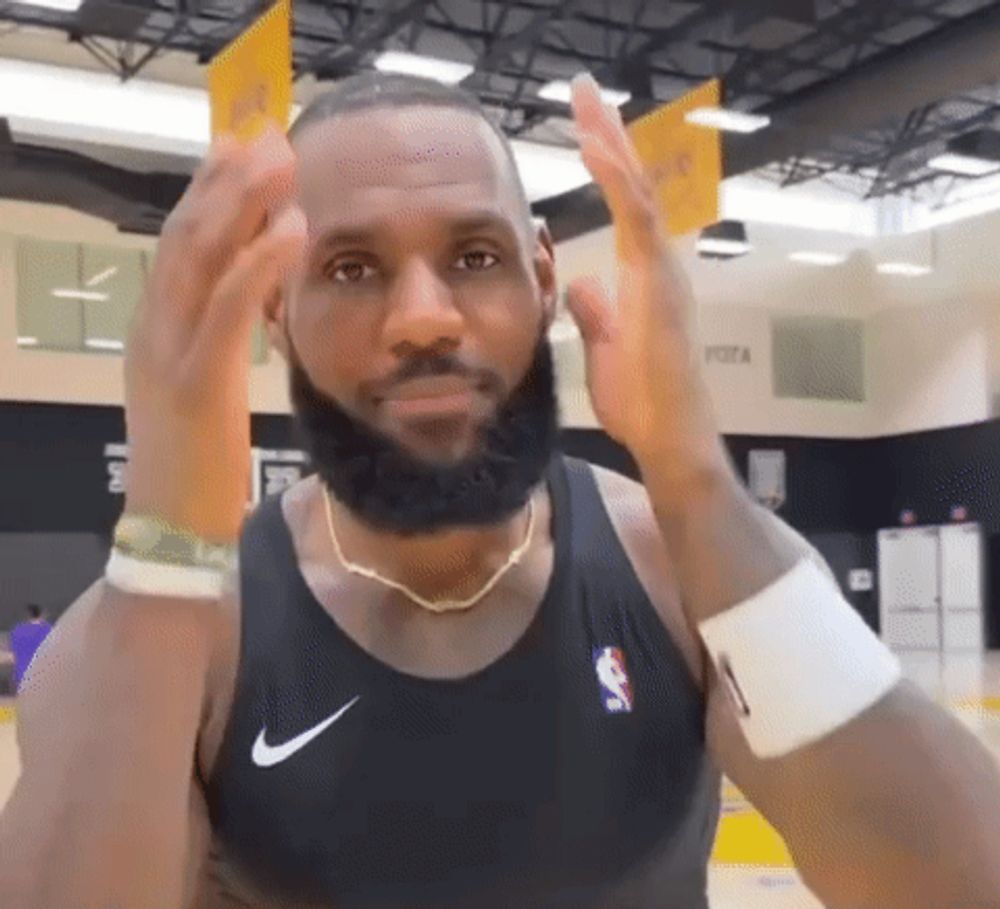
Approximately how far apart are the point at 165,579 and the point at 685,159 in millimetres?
7563

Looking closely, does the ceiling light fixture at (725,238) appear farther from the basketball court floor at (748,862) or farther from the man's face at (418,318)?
the man's face at (418,318)

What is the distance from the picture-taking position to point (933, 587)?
1836 cm

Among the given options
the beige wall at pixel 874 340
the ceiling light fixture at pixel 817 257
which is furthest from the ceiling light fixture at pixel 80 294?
the ceiling light fixture at pixel 817 257

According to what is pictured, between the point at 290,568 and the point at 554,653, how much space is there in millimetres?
305

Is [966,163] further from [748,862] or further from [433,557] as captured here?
[433,557]

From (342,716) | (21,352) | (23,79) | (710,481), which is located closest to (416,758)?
(342,716)

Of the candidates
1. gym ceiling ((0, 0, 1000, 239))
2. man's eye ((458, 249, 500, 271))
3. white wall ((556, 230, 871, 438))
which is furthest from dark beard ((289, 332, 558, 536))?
white wall ((556, 230, 871, 438))

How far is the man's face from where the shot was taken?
1289mm

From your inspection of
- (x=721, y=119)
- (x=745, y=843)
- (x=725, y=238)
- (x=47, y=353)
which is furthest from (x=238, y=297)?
(x=47, y=353)

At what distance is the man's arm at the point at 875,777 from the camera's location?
3.87 feet

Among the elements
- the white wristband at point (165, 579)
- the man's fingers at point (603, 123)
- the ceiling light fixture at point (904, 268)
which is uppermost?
the ceiling light fixture at point (904, 268)

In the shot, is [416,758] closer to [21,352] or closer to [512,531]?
[512,531]

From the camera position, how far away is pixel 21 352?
45.2 ft

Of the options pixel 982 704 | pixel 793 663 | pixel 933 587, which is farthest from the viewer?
pixel 933 587
